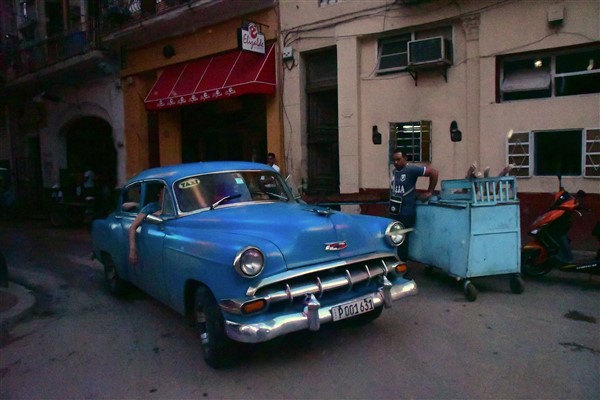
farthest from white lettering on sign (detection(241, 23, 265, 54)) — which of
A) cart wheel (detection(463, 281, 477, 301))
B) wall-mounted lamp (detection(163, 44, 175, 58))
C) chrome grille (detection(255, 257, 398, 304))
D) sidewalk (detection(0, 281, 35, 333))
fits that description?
chrome grille (detection(255, 257, 398, 304))

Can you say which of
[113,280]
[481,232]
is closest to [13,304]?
[113,280]

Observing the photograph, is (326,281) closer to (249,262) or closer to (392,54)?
(249,262)

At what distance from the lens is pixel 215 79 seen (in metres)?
13.0

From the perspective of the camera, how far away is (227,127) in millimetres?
14430

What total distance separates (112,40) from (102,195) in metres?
5.06

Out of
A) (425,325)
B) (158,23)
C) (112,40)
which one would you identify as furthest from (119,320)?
(112,40)

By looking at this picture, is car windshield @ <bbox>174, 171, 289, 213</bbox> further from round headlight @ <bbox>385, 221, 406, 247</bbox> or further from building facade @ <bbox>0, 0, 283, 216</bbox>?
building facade @ <bbox>0, 0, 283, 216</bbox>

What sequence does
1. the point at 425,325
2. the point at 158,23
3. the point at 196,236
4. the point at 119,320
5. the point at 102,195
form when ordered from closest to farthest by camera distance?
the point at 196,236, the point at 425,325, the point at 119,320, the point at 158,23, the point at 102,195

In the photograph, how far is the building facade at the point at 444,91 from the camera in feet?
26.9

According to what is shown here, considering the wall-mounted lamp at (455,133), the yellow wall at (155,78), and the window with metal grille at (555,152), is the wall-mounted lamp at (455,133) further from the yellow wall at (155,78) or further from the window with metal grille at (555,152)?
the yellow wall at (155,78)

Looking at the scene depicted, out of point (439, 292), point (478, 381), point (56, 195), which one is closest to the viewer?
point (478, 381)

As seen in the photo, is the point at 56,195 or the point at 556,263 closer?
the point at 556,263

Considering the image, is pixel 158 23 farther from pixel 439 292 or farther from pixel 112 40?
pixel 439 292

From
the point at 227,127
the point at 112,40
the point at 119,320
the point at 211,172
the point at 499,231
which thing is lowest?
the point at 119,320
